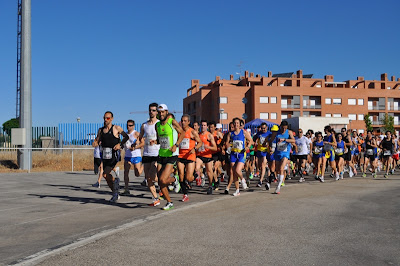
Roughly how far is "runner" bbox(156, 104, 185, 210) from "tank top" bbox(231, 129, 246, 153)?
9.23 feet

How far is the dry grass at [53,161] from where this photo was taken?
24.2m

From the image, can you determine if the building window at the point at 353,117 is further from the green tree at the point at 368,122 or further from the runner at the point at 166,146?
the runner at the point at 166,146

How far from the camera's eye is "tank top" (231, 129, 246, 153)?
12.2 m

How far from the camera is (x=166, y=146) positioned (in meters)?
9.51

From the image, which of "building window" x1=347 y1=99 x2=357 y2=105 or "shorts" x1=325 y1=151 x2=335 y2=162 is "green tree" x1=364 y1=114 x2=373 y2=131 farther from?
"shorts" x1=325 y1=151 x2=335 y2=162

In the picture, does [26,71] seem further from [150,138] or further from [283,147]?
[283,147]

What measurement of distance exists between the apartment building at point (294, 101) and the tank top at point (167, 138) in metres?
65.7

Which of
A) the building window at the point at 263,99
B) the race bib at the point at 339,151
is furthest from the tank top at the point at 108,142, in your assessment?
the building window at the point at 263,99

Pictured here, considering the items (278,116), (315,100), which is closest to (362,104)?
(315,100)

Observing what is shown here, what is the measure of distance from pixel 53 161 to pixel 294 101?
61639 millimetres

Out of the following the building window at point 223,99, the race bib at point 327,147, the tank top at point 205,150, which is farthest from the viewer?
the building window at point 223,99

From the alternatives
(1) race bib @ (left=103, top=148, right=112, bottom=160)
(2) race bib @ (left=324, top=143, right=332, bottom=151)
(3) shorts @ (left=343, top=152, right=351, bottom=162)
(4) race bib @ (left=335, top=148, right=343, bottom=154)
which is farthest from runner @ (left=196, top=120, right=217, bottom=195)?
(3) shorts @ (left=343, top=152, right=351, bottom=162)

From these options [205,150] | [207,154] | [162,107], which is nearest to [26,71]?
[205,150]

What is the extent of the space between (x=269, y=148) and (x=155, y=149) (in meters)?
5.22
